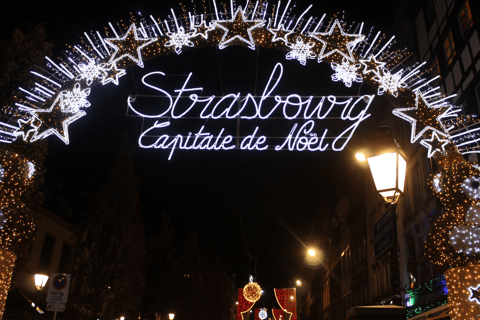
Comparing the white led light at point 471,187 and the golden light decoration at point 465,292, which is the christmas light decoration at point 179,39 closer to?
the white led light at point 471,187

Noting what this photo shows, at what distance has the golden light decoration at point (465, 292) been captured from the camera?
4.89 metres

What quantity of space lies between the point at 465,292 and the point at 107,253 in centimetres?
2285

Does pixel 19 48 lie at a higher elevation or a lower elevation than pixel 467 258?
higher

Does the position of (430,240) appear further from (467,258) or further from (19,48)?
(19,48)

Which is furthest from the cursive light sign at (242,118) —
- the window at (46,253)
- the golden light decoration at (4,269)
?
the window at (46,253)

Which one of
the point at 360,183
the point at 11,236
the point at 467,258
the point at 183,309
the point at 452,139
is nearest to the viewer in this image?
the point at 467,258

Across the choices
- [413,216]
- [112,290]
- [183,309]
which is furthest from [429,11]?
A: [183,309]

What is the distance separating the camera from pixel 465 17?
15.3 m

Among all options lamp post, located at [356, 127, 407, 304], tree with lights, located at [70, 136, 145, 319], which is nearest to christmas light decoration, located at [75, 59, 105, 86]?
lamp post, located at [356, 127, 407, 304]

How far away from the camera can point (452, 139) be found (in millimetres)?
6008

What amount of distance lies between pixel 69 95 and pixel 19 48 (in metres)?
5.46

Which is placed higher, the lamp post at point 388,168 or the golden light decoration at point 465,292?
the lamp post at point 388,168

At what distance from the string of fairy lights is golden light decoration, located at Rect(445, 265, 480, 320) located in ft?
1.18

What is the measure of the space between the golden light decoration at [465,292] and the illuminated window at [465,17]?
12263 mm
